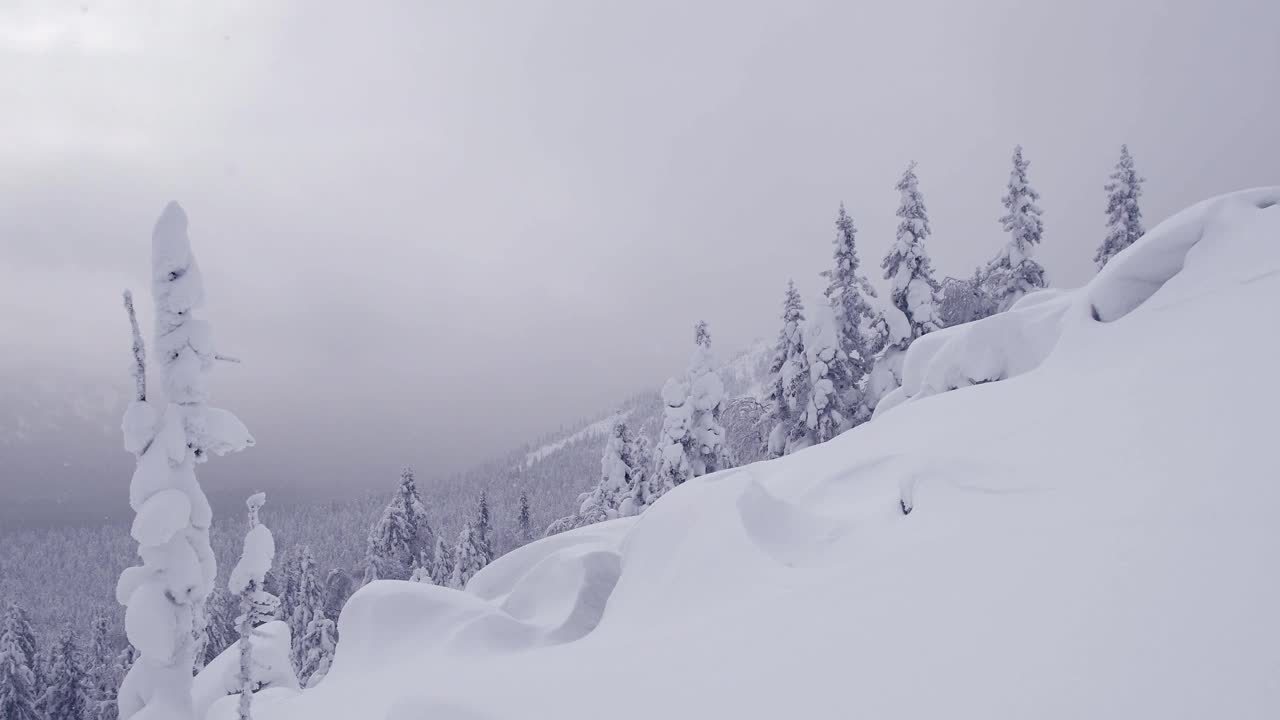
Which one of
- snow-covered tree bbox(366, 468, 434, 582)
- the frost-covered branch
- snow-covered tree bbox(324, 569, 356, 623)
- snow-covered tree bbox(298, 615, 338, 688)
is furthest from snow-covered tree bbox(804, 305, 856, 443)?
snow-covered tree bbox(324, 569, 356, 623)

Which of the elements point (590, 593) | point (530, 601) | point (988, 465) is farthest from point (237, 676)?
point (988, 465)

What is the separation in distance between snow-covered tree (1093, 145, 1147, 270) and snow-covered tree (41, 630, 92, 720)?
2580 inches

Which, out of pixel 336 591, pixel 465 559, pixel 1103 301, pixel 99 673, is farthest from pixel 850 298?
pixel 99 673

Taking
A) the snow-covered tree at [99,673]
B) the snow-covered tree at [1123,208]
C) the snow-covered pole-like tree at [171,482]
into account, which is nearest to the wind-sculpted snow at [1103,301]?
the snow-covered pole-like tree at [171,482]

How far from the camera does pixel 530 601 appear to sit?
35.8 feet

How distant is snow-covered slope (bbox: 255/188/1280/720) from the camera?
414 centimetres

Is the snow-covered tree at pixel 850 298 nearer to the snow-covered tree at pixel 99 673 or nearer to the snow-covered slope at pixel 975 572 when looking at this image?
the snow-covered slope at pixel 975 572

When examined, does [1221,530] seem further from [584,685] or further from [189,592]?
[189,592]

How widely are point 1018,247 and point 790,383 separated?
1382cm

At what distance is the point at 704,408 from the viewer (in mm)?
25422

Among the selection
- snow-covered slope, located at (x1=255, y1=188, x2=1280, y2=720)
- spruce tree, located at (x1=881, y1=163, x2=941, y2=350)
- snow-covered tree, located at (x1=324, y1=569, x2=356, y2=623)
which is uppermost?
spruce tree, located at (x1=881, y1=163, x2=941, y2=350)

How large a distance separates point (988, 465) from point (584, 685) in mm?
5471

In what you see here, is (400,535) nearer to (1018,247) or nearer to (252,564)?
(252,564)

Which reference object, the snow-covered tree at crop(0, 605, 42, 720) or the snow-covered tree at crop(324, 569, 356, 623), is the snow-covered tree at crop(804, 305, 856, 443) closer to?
the snow-covered tree at crop(324, 569, 356, 623)
